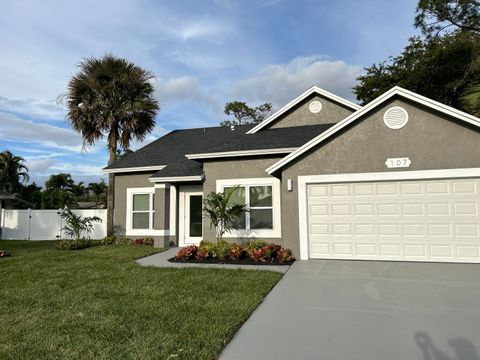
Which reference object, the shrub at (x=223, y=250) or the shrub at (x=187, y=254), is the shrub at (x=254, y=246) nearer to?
the shrub at (x=223, y=250)

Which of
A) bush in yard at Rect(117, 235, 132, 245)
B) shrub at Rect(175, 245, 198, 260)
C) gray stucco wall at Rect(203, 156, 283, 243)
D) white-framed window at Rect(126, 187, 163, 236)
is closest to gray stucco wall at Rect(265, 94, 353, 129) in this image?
gray stucco wall at Rect(203, 156, 283, 243)

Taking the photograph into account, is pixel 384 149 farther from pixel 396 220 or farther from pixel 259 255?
pixel 259 255

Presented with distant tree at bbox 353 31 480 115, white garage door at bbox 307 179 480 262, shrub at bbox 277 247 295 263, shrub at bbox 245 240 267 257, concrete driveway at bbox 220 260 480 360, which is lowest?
concrete driveway at bbox 220 260 480 360

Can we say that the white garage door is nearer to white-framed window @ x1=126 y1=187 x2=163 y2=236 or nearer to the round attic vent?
the round attic vent

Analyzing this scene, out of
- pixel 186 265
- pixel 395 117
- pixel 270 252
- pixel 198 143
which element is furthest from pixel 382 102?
pixel 198 143

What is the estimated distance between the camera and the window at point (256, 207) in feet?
38.2

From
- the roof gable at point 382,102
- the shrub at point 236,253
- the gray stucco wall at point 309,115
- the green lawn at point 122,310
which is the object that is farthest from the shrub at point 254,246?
the gray stucco wall at point 309,115

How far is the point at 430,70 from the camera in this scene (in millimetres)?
21125

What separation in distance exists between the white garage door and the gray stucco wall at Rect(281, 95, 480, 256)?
1.57 ft

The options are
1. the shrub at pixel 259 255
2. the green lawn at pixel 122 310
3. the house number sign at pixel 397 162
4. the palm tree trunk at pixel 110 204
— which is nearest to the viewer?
the green lawn at pixel 122 310

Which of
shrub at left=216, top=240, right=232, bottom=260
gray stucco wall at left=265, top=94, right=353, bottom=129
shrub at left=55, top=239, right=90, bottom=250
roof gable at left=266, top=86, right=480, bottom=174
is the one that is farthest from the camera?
gray stucco wall at left=265, top=94, right=353, bottom=129

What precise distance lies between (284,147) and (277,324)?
7347mm

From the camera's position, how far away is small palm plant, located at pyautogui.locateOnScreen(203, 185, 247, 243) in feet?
36.1

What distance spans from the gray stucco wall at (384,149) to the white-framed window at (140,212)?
22.6 feet
